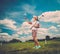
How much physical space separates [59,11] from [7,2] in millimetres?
773

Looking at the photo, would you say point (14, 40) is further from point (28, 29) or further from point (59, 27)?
point (59, 27)

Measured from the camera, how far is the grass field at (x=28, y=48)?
357 cm

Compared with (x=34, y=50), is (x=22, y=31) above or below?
above

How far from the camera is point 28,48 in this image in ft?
11.9

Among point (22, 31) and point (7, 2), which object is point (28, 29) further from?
point (7, 2)

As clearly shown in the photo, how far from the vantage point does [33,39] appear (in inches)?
144

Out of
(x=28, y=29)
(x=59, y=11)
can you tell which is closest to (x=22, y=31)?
(x=28, y=29)

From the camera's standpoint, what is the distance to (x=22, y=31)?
12.2ft

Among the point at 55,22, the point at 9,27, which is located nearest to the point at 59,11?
the point at 55,22

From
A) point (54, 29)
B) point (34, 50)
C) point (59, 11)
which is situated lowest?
point (34, 50)

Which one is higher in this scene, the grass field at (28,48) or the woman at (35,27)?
the woman at (35,27)

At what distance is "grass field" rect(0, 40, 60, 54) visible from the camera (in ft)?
11.7

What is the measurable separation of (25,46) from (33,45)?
0.37 feet

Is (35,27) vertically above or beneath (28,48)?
above
